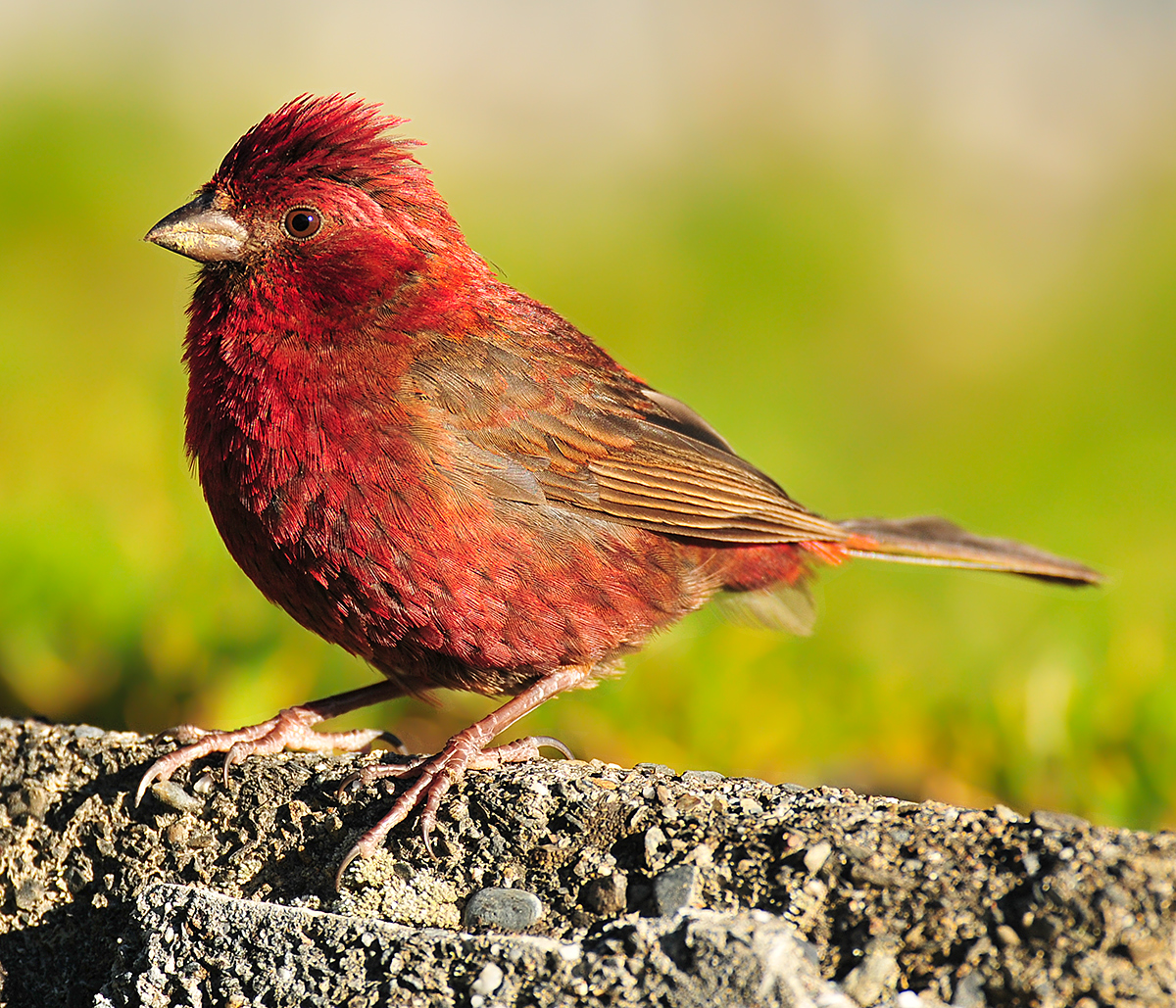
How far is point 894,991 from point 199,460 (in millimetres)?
2244

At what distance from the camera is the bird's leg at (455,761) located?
310 cm

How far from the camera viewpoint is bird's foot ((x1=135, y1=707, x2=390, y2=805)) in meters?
3.43

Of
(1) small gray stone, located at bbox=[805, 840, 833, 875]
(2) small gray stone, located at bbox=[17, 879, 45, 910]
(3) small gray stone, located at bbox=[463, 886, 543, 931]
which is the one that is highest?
(1) small gray stone, located at bbox=[805, 840, 833, 875]

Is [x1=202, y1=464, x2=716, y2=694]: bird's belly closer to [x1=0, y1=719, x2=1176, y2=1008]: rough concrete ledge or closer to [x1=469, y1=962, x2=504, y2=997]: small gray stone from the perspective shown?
[x1=0, y1=719, x2=1176, y2=1008]: rough concrete ledge

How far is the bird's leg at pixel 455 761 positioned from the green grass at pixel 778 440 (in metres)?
0.79

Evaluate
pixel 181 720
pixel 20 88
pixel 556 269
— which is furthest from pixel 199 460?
pixel 20 88

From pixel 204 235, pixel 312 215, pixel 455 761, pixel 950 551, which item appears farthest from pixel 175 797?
pixel 950 551

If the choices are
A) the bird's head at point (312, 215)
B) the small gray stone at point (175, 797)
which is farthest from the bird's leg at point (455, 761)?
the bird's head at point (312, 215)

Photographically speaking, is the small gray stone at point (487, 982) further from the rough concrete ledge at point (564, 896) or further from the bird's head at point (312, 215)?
the bird's head at point (312, 215)

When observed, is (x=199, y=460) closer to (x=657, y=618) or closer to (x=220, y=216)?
(x=220, y=216)

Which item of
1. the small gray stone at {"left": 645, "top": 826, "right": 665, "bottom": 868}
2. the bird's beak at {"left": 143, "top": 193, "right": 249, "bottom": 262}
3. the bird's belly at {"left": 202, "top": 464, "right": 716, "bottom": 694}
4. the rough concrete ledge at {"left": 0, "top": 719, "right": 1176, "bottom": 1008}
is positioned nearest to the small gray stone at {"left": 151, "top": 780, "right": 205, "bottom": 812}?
the rough concrete ledge at {"left": 0, "top": 719, "right": 1176, "bottom": 1008}

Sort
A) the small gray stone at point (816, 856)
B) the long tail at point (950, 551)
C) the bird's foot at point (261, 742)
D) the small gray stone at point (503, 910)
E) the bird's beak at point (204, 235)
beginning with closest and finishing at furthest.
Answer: the small gray stone at point (816, 856) < the small gray stone at point (503, 910) < the bird's foot at point (261, 742) < the bird's beak at point (204, 235) < the long tail at point (950, 551)

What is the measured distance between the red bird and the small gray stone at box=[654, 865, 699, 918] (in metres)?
0.66

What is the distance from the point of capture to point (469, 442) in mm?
3744
